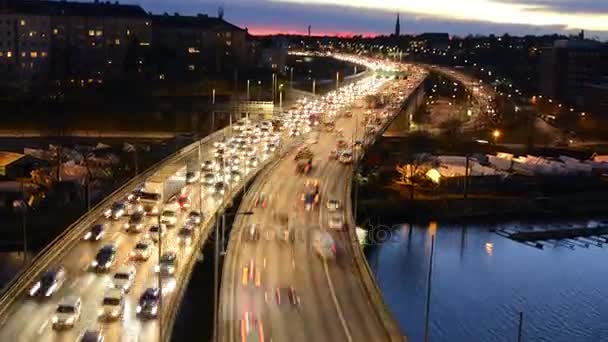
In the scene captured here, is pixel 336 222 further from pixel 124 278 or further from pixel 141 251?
pixel 124 278

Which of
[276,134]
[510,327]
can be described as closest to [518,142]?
[276,134]

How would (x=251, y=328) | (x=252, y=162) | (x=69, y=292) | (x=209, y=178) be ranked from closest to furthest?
1. (x=251, y=328)
2. (x=69, y=292)
3. (x=209, y=178)
4. (x=252, y=162)

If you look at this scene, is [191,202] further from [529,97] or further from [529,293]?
[529,97]

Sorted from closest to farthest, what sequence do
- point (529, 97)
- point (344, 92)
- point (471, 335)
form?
1. point (471, 335)
2. point (344, 92)
3. point (529, 97)

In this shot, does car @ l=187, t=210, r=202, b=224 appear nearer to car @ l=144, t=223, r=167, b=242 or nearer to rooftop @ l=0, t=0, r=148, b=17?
car @ l=144, t=223, r=167, b=242

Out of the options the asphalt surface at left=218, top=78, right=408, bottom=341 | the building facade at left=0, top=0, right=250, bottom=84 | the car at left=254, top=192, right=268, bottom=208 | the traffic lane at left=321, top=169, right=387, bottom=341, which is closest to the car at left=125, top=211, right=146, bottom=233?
the asphalt surface at left=218, top=78, right=408, bottom=341

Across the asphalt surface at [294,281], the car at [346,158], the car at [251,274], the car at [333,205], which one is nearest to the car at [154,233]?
the asphalt surface at [294,281]

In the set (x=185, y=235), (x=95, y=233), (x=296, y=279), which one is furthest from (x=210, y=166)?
(x=296, y=279)
